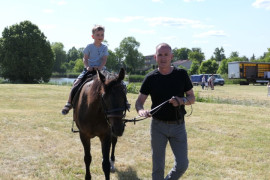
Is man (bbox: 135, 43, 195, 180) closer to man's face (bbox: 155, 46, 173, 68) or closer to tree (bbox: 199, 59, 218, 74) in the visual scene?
man's face (bbox: 155, 46, 173, 68)

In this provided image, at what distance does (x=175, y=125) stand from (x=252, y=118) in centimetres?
1059

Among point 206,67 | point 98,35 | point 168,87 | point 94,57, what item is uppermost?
point 206,67

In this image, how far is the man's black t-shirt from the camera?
3.93 m

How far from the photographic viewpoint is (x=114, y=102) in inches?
158

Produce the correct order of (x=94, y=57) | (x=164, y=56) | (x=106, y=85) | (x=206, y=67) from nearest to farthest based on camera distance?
(x=164, y=56) < (x=106, y=85) < (x=94, y=57) < (x=206, y=67)

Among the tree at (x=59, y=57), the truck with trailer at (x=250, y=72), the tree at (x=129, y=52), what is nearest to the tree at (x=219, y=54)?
the tree at (x=129, y=52)

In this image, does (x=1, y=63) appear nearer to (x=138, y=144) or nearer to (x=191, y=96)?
(x=138, y=144)

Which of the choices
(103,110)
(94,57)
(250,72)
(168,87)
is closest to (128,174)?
(103,110)

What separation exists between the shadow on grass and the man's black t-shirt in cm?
233

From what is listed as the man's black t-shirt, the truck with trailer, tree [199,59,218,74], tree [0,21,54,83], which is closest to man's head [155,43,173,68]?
the man's black t-shirt

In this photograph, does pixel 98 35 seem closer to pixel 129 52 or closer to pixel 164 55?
pixel 164 55

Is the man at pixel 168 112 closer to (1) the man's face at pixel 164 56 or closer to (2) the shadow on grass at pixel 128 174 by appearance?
(1) the man's face at pixel 164 56

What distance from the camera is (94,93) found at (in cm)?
479

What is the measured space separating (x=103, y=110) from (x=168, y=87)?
1.03 meters
